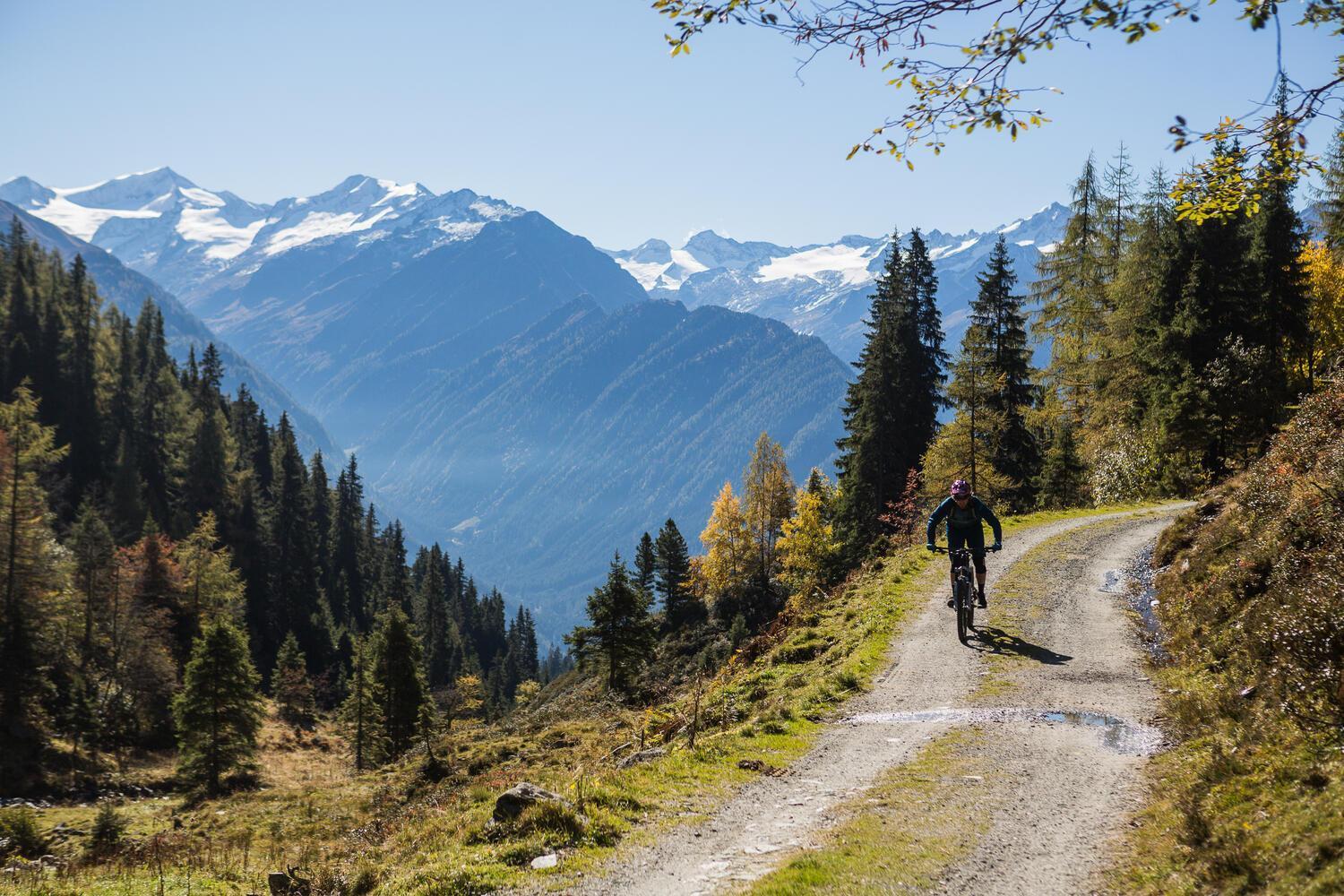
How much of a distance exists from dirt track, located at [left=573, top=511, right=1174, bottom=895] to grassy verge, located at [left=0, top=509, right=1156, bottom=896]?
1.87 ft

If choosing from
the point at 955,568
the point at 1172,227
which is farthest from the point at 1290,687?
the point at 1172,227

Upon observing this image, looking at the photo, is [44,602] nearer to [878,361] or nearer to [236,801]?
[236,801]

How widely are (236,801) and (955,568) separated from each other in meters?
35.9

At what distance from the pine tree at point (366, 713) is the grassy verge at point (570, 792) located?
2159 centimetres

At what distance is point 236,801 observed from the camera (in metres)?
35.5

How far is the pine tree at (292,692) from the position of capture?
245 ft

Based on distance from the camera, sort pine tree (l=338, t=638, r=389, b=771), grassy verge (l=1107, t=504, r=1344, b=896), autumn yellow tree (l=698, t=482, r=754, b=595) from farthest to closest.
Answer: autumn yellow tree (l=698, t=482, r=754, b=595) < pine tree (l=338, t=638, r=389, b=771) < grassy verge (l=1107, t=504, r=1344, b=896)

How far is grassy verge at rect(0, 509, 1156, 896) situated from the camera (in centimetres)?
827

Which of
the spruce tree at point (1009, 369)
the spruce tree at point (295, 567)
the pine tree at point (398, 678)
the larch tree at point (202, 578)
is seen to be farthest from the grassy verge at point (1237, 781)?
the spruce tree at point (295, 567)

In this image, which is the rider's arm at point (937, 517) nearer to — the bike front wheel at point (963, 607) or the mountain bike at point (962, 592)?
the mountain bike at point (962, 592)

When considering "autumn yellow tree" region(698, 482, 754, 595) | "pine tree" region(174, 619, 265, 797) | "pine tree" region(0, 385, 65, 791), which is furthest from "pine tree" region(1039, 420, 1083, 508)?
"pine tree" region(0, 385, 65, 791)

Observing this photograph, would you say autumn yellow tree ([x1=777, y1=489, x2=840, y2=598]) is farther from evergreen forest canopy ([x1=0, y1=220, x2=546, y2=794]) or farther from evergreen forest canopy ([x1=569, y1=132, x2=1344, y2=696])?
evergreen forest canopy ([x1=0, y1=220, x2=546, y2=794])

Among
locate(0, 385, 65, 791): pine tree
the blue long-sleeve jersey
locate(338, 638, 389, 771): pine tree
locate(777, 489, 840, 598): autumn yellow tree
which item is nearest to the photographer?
the blue long-sleeve jersey

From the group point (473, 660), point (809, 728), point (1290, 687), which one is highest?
point (1290, 687)
